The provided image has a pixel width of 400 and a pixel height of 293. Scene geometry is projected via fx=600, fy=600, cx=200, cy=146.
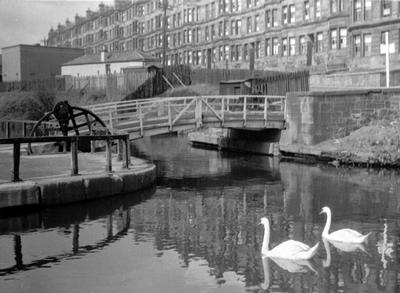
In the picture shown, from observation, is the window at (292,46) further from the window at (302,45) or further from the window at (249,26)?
the window at (249,26)

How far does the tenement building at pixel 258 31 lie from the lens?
1769 inches

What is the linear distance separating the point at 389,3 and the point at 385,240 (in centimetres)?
3434

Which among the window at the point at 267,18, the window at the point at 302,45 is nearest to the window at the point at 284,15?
the window at the point at 267,18

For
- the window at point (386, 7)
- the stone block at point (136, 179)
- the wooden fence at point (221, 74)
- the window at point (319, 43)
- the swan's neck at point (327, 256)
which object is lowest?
the swan's neck at point (327, 256)

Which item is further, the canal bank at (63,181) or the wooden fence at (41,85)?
the wooden fence at (41,85)

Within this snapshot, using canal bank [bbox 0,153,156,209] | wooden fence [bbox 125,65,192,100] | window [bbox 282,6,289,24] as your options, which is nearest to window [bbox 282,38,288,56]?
window [bbox 282,6,289,24]

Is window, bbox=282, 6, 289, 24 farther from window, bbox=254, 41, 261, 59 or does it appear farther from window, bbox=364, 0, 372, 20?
window, bbox=364, 0, 372, 20

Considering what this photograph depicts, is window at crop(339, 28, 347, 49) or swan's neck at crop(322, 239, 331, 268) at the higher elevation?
window at crop(339, 28, 347, 49)

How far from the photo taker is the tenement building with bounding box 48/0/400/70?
44.9 metres

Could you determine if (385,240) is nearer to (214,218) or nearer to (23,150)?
(214,218)

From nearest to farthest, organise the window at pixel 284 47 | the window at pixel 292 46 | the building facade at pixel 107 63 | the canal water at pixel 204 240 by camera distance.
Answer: the canal water at pixel 204 240 → the window at pixel 292 46 → the window at pixel 284 47 → the building facade at pixel 107 63

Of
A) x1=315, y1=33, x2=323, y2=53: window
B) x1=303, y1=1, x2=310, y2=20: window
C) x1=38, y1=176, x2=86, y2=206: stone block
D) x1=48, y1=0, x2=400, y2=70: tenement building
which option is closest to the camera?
x1=38, y1=176, x2=86, y2=206: stone block

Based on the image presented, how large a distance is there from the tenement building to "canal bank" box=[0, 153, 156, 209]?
92.4 feet

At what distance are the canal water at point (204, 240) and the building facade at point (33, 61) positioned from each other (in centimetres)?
6552
